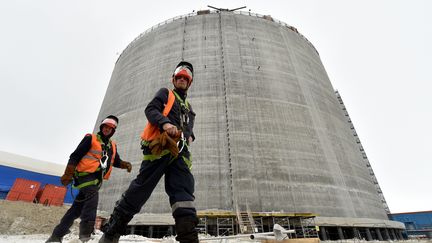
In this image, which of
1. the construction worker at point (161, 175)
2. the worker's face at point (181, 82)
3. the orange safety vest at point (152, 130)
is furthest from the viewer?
the worker's face at point (181, 82)

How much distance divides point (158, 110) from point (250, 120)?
508 inches

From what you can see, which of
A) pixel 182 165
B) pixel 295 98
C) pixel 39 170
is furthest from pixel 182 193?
pixel 39 170

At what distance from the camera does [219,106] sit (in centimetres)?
1552

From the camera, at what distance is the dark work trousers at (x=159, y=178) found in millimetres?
2080

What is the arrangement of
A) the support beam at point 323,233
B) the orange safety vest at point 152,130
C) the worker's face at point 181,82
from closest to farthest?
the orange safety vest at point 152,130, the worker's face at point 181,82, the support beam at point 323,233

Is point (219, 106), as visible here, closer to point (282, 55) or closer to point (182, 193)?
point (282, 55)

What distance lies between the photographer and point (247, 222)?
11.4 metres

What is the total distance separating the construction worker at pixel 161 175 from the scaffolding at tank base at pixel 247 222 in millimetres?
9748

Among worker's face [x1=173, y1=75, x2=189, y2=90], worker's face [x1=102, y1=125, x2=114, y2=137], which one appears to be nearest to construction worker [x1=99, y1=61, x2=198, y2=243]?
worker's face [x1=173, y1=75, x2=189, y2=90]

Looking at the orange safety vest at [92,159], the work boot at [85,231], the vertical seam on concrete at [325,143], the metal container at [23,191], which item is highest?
the vertical seam on concrete at [325,143]

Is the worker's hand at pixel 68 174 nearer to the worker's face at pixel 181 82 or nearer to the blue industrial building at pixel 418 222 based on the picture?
the worker's face at pixel 181 82

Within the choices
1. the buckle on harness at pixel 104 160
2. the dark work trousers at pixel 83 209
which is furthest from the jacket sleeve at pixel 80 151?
the dark work trousers at pixel 83 209

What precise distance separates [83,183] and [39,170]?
2587 centimetres

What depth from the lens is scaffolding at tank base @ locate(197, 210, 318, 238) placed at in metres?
11.5
